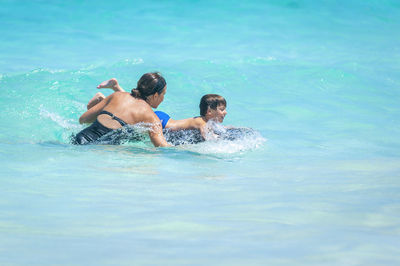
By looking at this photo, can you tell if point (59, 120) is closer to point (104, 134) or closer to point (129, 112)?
point (104, 134)

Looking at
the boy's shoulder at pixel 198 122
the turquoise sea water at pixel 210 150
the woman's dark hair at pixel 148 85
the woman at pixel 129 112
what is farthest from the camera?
the boy's shoulder at pixel 198 122

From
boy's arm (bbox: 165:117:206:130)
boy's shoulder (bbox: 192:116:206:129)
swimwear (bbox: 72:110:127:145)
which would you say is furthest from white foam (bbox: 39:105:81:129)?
boy's shoulder (bbox: 192:116:206:129)

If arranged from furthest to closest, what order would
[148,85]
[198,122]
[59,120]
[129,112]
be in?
[59,120]
[198,122]
[148,85]
[129,112]

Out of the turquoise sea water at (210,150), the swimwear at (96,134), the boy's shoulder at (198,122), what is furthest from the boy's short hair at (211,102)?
the swimwear at (96,134)

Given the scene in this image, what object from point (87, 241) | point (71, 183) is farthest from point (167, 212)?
point (71, 183)

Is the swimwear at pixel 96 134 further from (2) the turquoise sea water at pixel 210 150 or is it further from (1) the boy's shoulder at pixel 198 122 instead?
(1) the boy's shoulder at pixel 198 122

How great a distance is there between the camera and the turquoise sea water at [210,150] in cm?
286

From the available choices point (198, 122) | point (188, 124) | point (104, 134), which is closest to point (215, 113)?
point (198, 122)

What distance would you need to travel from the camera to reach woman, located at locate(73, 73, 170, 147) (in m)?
5.82

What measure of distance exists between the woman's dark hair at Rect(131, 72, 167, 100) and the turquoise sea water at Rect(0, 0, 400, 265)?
605 millimetres

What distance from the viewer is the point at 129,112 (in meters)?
5.84

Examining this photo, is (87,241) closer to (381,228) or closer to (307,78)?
(381,228)

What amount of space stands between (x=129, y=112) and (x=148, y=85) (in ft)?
1.26

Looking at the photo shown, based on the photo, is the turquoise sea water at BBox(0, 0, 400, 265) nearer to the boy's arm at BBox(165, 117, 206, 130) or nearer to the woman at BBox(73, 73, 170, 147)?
the woman at BBox(73, 73, 170, 147)
